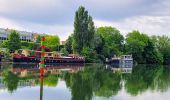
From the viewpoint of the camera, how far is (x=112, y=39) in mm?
93312

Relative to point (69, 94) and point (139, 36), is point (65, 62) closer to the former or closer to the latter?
point (139, 36)

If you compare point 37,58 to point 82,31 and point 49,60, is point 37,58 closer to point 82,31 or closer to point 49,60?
point 49,60

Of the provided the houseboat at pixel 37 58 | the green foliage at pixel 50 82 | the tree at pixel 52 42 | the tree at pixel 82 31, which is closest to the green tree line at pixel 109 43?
the tree at pixel 82 31

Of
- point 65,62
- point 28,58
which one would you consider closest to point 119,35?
point 65,62

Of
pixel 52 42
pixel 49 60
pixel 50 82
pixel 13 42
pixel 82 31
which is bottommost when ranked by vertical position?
pixel 50 82

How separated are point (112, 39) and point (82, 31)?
2040cm

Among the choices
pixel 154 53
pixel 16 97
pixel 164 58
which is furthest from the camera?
pixel 164 58

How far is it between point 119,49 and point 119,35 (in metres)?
4.47

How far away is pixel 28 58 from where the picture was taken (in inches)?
2346

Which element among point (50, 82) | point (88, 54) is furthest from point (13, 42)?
point (50, 82)

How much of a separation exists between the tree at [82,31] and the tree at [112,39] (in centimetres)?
1180

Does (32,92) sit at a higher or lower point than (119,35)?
lower

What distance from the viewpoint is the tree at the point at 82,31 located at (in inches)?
2913

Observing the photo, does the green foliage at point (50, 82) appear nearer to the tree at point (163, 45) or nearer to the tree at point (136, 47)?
the tree at point (136, 47)
